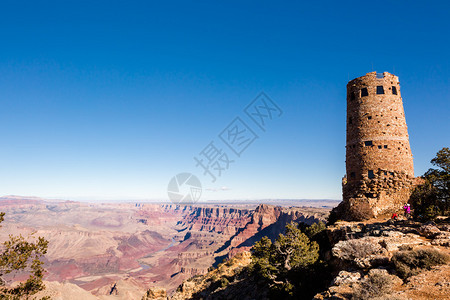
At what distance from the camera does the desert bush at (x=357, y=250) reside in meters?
13.4

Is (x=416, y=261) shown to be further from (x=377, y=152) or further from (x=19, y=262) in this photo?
(x=19, y=262)

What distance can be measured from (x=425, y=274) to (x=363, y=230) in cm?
772

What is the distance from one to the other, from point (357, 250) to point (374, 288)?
192 inches

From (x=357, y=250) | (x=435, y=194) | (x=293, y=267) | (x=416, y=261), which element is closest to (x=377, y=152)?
(x=435, y=194)

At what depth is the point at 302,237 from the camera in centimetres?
1950

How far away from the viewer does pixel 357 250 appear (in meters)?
13.8

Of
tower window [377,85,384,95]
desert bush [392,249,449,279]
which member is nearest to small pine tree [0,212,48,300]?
desert bush [392,249,449,279]

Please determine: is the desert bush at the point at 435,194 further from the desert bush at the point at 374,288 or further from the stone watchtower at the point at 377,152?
the desert bush at the point at 374,288

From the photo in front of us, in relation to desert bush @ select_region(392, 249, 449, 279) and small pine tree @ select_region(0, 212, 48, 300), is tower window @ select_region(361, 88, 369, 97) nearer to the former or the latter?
desert bush @ select_region(392, 249, 449, 279)

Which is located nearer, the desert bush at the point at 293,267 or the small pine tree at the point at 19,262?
the small pine tree at the point at 19,262

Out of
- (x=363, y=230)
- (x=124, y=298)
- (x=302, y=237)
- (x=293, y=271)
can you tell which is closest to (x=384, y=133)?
(x=363, y=230)

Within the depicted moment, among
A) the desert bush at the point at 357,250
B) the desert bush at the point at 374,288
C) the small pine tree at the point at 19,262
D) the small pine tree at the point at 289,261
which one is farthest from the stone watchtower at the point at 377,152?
the small pine tree at the point at 19,262

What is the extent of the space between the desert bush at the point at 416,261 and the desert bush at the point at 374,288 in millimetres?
687

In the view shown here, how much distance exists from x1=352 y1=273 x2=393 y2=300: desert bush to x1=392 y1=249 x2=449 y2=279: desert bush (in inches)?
27.0
